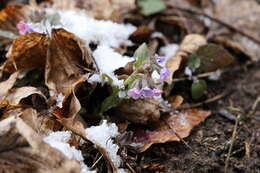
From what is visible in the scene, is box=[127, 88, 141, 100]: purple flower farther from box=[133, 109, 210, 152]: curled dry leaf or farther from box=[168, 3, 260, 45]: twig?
box=[168, 3, 260, 45]: twig

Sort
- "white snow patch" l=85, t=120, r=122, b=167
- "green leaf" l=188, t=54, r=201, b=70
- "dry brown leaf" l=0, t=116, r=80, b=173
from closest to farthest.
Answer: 1. "dry brown leaf" l=0, t=116, r=80, b=173
2. "white snow patch" l=85, t=120, r=122, b=167
3. "green leaf" l=188, t=54, r=201, b=70

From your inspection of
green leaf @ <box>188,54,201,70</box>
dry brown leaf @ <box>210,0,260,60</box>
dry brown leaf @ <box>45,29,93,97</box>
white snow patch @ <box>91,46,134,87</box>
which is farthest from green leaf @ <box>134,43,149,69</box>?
dry brown leaf @ <box>210,0,260,60</box>

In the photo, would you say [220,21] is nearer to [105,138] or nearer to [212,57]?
[212,57]

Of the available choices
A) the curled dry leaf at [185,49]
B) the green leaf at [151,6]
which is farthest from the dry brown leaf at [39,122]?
the green leaf at [151,6]

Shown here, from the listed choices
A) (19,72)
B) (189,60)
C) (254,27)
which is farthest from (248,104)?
(19,72)

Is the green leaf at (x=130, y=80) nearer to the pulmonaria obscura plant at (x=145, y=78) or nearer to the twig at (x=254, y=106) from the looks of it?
the pulmonaria obscura plant at (x=145, y=78)

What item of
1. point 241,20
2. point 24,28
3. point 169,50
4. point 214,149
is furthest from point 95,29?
point 241,20

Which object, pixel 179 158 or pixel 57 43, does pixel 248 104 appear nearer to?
pixel 179 158
